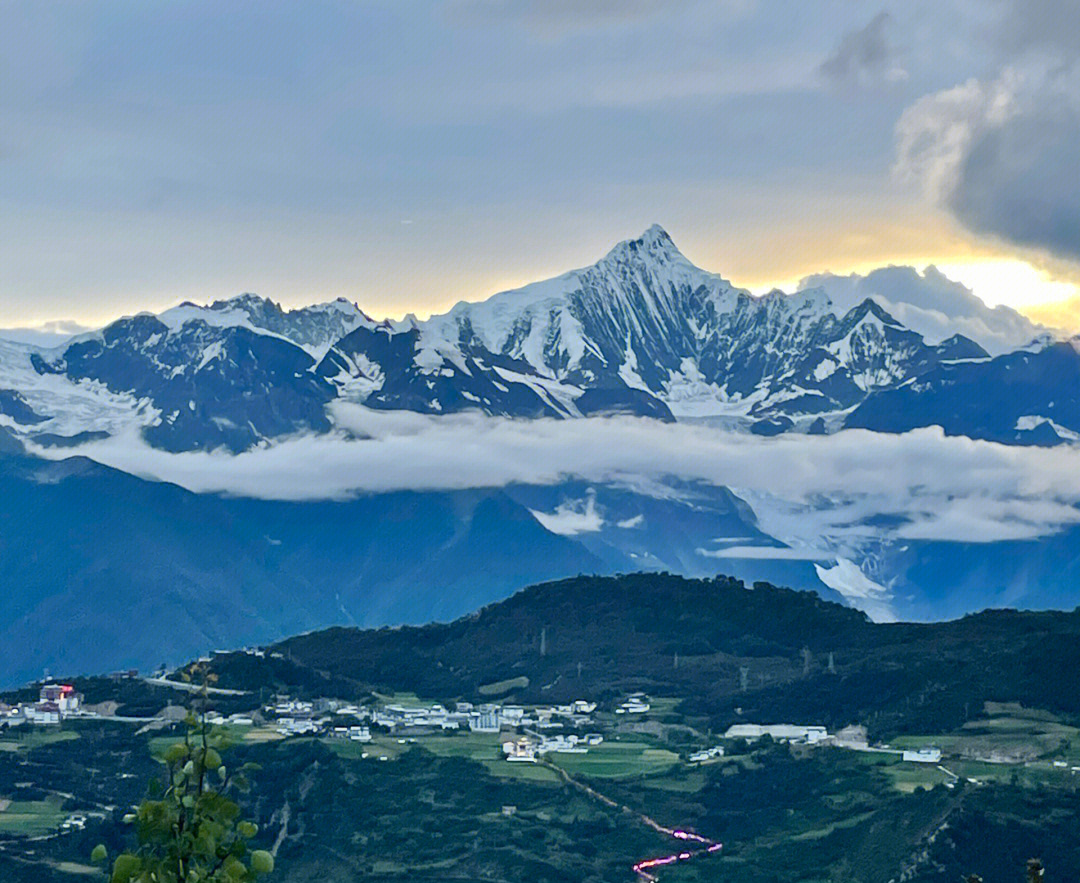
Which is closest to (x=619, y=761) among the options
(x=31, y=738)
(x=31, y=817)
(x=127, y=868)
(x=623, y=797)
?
(x=623, y=797)

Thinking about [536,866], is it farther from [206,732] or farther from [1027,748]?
[206,732]

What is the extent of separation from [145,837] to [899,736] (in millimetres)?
175683

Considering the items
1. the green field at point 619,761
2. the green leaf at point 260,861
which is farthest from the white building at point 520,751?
the green leaf at point 260,861

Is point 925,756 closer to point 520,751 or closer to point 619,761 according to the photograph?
point 619,761

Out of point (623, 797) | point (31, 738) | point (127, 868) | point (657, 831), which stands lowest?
point (657, 831)

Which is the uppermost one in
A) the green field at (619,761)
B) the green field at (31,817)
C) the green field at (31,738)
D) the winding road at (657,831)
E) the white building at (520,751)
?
the green field at (31,738)

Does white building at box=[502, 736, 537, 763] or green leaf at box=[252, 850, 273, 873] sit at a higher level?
green leaf at box=[252, 850, 273, 873]

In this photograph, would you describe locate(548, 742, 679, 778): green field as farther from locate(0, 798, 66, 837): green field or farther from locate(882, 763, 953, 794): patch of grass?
locate(0, 798, 66, 837): green field

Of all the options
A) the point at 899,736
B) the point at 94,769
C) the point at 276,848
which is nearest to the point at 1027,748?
the point at 899,736

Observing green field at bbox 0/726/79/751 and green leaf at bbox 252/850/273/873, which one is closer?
green leaf at bbox 252/850/273/873

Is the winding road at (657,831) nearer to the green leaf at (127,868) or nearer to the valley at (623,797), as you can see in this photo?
the valley at (623,797)

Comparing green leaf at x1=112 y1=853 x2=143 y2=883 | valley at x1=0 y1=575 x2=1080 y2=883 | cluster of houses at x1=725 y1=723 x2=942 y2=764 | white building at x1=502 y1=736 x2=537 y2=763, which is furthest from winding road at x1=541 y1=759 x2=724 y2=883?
green leaf at x1=112 y1=853 x2=143 y2=883

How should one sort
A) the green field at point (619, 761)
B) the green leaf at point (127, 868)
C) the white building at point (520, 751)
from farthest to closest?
the white building at point (520, 751) → the green field at point (619, 761) → the green leaf at point (127, 868)

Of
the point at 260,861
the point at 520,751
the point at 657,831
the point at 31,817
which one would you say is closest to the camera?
the point at 260,861
